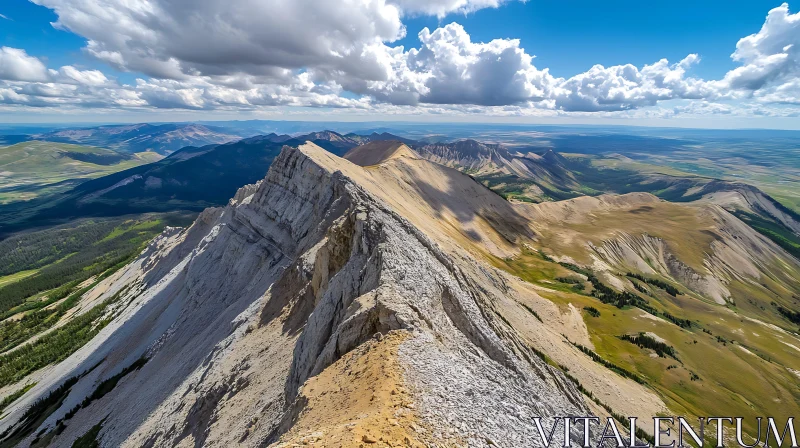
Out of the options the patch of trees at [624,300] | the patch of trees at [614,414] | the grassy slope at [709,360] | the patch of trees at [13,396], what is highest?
the patch of trees at [614,414]

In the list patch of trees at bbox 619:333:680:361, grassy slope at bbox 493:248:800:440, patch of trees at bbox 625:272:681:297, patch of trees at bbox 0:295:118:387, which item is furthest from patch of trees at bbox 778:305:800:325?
patch of trees at bbox 0:295:118:387

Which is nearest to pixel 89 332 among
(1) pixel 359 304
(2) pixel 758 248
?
(1) pixel 359 304

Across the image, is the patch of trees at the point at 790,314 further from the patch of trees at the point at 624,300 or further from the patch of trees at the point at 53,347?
the patch of trees at the point at 53,347

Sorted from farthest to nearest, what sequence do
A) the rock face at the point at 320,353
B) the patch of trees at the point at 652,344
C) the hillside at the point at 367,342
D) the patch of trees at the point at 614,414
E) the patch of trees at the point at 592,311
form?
the patch of trees at the point at 592,311
the patch of trees at the point at 652,344
the patch of trees at the point at 614,414
the hillside at the point at 367,342
the rock face at the point at 320,353

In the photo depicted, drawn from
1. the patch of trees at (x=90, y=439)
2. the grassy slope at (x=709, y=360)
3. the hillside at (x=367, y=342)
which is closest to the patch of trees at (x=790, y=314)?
the hillside at (x=367, y=342)

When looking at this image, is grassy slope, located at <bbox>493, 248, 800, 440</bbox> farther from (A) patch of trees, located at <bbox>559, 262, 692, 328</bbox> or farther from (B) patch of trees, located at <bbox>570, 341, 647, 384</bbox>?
(A) patch of trees, located at <bbox>559, 262, 692, 328</bbox>
